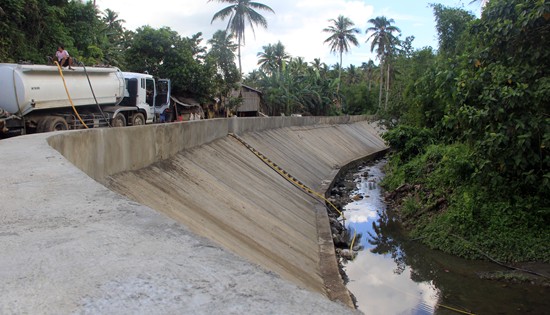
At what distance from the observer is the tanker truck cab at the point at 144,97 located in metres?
18.3

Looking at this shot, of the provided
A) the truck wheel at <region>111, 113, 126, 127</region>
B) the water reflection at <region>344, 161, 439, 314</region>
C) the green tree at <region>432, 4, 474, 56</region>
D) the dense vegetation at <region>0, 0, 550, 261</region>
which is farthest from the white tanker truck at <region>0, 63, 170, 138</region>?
the green tree at <region>432, 4, 474, 56</region>

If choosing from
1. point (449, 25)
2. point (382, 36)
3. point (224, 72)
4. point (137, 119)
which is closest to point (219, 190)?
point (137, 119)

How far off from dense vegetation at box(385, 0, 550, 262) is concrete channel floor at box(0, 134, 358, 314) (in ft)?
25.8

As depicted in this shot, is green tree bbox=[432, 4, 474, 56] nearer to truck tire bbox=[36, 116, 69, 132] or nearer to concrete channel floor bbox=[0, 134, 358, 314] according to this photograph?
truck tire bbox=[36, 116, 69, 132]

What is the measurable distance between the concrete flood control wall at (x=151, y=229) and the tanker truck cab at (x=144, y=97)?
5.47m

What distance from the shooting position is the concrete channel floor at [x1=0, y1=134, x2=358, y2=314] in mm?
1881

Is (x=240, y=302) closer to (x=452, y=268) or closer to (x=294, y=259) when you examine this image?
(x=294, y=259)

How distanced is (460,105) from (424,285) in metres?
4.26

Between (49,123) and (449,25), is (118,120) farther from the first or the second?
(449,25)

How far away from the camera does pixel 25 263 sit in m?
2.34

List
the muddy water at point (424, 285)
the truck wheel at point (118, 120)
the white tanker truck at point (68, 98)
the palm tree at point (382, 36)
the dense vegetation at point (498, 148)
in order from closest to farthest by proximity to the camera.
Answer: the muddy water at point (424, 285)
the dense vegetation at point (498, 148)
the white tanker truck at point (68, 98)
the truck wheel at point (118, 120)
the palm tree at point (382, 36)

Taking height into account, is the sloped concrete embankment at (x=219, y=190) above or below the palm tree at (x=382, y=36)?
below

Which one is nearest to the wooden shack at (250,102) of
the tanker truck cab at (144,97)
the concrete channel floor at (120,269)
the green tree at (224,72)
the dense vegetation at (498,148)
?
the green tree at (224,72)

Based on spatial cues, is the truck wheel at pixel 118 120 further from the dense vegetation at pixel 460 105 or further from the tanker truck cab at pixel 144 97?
the dense vegetation at pixel 460 105
